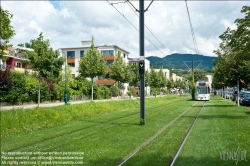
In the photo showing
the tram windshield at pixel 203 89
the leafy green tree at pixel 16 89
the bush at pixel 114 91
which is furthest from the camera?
the bush at pixel 114 91

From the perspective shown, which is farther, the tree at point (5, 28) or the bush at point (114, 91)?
the bush at point (114, 91)

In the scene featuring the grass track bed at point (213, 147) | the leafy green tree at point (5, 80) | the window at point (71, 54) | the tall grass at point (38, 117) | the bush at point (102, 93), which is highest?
the window at point (71, 54)

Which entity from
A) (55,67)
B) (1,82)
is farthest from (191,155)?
(55,67)

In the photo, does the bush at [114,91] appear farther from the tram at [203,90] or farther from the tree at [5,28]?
the tree at [5,28]

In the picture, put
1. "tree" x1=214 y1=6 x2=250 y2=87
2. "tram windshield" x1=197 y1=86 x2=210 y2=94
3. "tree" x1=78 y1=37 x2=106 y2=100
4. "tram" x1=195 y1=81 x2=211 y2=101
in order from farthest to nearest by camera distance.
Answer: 1. "tram" x1=195 y1=81 x2=211 y2=101
2. "tram windshield" x1=197 y1=86 x2=210 y2=94
3. "tree" x1=78 y1=37 x2=106 y2=100
4. "tree" x1=214 y1=6 x2=250 y2=87

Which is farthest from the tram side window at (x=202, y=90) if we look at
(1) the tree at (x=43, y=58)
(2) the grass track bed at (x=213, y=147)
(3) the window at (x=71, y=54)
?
(2) the grass track bed at (x=213, y=147)

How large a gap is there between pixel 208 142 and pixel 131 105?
26.7 metres

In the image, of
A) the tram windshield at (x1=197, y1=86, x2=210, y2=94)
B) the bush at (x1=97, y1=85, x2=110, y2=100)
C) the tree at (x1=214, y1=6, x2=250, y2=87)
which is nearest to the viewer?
the tree at (x1=214, y1=6, x2=250, y2=87)

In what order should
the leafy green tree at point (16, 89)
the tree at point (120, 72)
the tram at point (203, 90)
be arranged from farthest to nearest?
the tree at point (120, 72), the tram at point (203, 90), the leafy green tree at point (16, 89)

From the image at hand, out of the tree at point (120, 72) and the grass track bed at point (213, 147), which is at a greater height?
the tree at point (120, 72)

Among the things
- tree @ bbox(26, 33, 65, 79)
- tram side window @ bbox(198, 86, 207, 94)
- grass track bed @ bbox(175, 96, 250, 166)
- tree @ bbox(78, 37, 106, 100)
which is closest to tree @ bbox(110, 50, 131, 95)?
tram side window @ bbox(198, 86, 207, 94)

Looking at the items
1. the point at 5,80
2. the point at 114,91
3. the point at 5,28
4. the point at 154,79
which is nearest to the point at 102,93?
the point at 114,91

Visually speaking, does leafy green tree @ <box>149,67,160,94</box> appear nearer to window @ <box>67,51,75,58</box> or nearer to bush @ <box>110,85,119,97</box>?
bush @ <box>110,85,119,97</box>

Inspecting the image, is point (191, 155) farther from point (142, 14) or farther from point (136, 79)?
point (136, 79)
